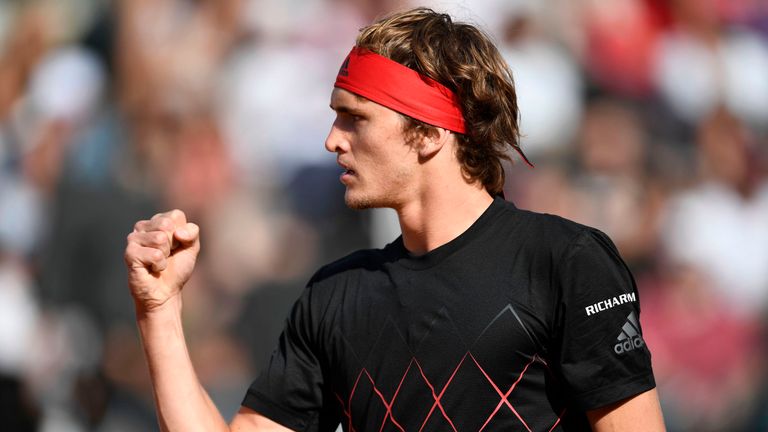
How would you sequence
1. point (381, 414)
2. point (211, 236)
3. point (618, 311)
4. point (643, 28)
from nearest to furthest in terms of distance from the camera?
point (618, 311), point (381, 414), point (211, 236), point (643, 28)

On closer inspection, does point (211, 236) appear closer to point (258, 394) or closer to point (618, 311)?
point (258, 394)

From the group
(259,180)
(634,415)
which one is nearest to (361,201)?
(634,415)

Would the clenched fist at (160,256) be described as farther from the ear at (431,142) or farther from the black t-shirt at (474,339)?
the ear at (431,142)

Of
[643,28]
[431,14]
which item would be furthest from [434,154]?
[643,28]

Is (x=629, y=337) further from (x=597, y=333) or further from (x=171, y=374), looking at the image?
(x=171, y=374)

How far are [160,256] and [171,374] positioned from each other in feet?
1.19

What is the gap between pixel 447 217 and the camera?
10.6 ft

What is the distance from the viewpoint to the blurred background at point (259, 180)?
23.0 feet

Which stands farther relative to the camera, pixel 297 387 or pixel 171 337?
pixel 297 387

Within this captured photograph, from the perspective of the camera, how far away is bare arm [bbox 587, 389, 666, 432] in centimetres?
280

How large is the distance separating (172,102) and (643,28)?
10.4 ft

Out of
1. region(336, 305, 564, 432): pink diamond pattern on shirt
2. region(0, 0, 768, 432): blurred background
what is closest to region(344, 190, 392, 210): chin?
region(336, 305, 564, 432): pink diamond pattern on shirt

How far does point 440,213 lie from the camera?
10.6ft

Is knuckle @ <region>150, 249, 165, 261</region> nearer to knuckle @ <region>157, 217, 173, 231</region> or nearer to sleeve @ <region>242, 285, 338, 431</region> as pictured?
knuckle @ <region>157, 217, 173, 231</region>
